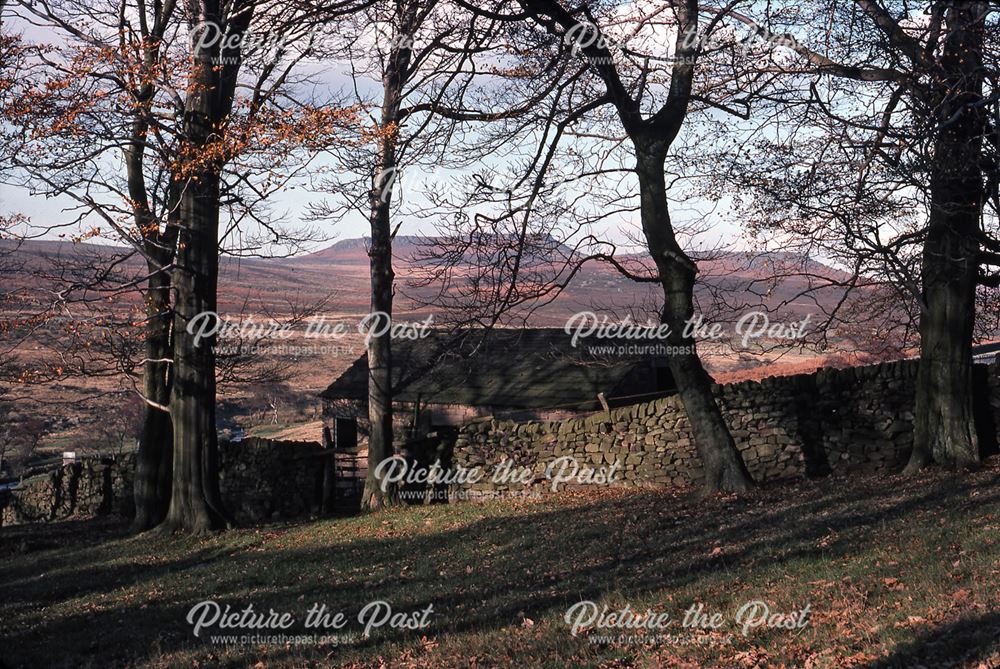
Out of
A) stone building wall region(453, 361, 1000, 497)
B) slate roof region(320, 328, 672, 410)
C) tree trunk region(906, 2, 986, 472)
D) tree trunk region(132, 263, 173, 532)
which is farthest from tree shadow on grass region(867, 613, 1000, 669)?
slate roof region(320, 328, 672, 410)

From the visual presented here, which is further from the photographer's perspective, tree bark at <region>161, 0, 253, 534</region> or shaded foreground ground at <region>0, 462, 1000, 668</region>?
tree bark at <region>161, 0, 253, 534</region>

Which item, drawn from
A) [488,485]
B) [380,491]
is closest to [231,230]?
[380,491]

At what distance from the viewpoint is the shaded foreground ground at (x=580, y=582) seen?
646cm

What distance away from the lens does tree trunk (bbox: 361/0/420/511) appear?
17.1m

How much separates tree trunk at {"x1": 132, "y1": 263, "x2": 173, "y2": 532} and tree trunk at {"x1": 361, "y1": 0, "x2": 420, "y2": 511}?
3.99m

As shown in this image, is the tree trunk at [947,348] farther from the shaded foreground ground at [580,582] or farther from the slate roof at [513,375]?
the slate roof at [513,375]

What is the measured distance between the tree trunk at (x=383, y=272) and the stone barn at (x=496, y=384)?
393cm

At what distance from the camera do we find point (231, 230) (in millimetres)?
16453

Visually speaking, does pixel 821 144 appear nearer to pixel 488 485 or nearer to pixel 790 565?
pixel 790 565

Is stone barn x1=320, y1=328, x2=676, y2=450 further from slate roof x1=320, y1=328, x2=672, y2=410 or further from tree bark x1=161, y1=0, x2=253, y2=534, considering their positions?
tree bark x1=161, y1=0, x2=253, y2=534

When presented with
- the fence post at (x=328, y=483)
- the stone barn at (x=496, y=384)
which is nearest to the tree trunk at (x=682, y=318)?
the stone barn at (x=496, y=384)

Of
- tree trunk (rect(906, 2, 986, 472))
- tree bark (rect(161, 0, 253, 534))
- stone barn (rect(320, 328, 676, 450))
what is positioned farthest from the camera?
stone barn (rect(320, 328, 676, 450))

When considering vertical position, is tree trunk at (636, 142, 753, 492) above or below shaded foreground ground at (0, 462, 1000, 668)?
above

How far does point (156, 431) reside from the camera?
18141mm
